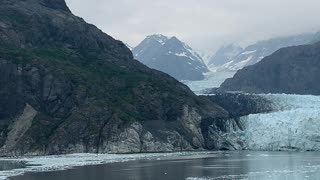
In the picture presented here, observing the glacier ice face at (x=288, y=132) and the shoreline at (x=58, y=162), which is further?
the glacier ice face at (x=288, y=132)

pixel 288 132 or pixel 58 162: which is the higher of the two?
pixel 288 132

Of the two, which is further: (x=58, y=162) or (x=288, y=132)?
(x=288, y=132)

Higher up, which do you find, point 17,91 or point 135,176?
point 17,91

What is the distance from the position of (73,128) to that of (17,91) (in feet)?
82.1

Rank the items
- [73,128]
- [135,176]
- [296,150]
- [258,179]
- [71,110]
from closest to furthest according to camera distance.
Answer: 1. [258,179]
2. [135,176]
3. [296,150]
4. [73,128]
5. [71,110]

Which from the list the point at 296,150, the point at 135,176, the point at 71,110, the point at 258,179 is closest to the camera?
the point at 258,179

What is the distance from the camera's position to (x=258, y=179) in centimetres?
7906

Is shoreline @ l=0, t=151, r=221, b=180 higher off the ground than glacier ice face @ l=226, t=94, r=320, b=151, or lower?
lower

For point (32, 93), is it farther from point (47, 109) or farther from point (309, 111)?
point (309, 111)

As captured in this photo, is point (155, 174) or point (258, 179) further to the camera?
point (155, 174)

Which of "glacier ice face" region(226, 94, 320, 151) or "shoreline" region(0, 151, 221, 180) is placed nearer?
"shoreline" region(0, 151, 221, 180)

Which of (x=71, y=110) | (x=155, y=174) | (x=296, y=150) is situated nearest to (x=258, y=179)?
(x=155, y=174)

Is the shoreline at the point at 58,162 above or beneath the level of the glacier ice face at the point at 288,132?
beneath

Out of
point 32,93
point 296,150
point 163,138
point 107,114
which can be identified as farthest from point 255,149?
point 32,93
